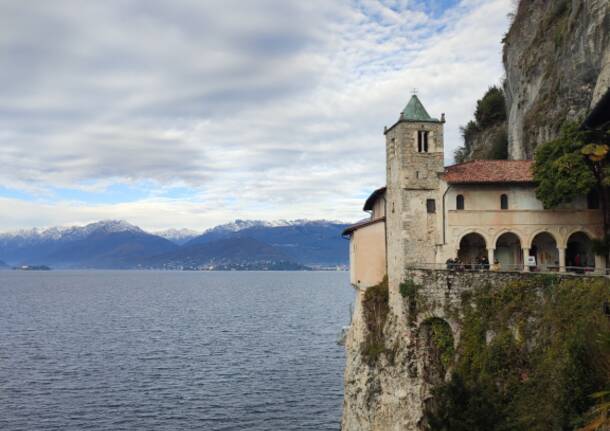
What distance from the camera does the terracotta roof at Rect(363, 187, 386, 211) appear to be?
42.3 m

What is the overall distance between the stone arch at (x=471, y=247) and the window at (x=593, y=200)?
23.6 ft

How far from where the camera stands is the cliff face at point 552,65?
38.2 m

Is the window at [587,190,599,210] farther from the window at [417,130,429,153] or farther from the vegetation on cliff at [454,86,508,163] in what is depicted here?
the vegetation on cliff at [454,86,508,163]

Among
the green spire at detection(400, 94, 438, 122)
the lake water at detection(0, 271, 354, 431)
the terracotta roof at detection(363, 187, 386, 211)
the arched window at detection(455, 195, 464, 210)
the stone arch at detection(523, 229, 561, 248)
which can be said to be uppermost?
the green spire at detection(400, 94, 438, 122)

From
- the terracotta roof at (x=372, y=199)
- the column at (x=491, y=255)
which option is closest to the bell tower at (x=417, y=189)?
the column at (x=491, y=255)

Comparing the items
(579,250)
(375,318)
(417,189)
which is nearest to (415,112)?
(417,189)

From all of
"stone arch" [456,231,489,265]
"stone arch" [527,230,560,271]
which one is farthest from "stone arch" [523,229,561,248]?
"stone arch" [456,231,489,265]

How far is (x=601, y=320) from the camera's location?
20.8 metres

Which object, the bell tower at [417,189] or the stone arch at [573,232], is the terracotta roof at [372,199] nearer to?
the bell tower at [417,189]

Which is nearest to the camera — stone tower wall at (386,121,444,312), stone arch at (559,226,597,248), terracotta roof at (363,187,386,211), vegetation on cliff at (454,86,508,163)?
stone tower wall at (386,121,444,312)

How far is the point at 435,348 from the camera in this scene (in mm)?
32688

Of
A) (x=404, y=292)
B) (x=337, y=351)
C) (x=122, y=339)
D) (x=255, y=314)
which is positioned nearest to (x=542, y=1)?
(x=404, y=292)

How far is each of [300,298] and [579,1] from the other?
13533 cm

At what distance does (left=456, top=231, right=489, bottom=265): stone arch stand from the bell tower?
10.5 feet
